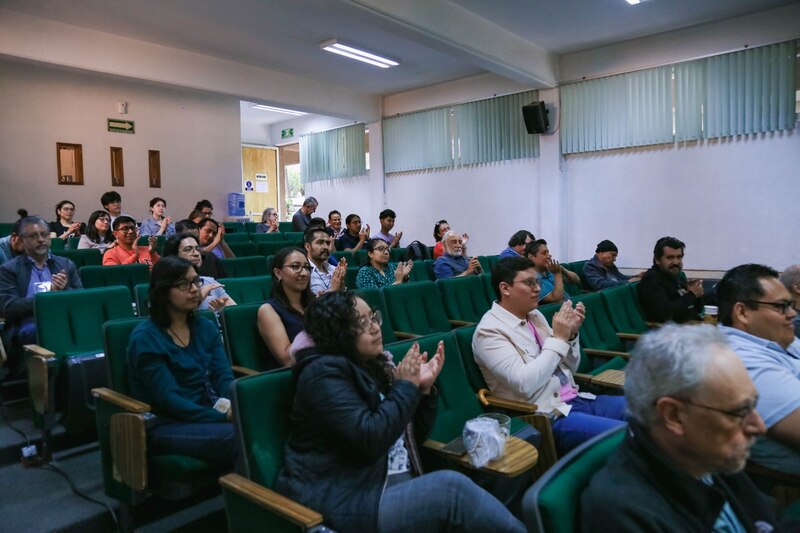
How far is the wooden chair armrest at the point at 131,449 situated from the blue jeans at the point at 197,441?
0.07 m

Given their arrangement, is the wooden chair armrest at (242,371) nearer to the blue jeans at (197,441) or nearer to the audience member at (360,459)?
the blue jeans at (197,441)

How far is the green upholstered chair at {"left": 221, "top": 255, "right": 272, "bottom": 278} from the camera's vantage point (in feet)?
15.9

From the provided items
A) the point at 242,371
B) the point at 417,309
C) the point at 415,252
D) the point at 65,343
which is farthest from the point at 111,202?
the point at 242,371

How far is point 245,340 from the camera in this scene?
2.67 meters

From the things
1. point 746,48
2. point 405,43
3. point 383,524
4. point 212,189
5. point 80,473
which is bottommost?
point 80,473

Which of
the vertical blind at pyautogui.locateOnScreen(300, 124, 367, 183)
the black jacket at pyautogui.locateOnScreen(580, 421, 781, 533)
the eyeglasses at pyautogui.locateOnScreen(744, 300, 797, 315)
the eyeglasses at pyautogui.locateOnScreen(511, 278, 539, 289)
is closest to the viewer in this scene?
the black jacket at pyautogui.locateOnScreen(580, 421, 781, 533)

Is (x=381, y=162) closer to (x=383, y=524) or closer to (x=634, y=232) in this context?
(x=634, y=232)

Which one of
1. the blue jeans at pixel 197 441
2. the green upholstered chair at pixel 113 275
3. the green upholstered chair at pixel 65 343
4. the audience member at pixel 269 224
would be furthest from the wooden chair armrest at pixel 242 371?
the audience member at pixel 269 224

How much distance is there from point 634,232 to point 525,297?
5.60m

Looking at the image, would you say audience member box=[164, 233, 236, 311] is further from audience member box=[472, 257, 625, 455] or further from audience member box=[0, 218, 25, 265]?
audience member box=[472, 257, 625, 455]

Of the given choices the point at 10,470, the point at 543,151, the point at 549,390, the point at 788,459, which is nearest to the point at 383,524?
the point at 549,390

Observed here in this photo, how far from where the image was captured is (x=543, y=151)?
8.09 metres

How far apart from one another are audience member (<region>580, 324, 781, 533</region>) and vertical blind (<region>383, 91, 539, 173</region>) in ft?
24.9

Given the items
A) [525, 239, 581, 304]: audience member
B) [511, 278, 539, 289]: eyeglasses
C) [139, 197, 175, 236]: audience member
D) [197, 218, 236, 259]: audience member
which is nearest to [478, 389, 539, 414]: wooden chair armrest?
[511, 278, 539, 289]: eyeglasses
